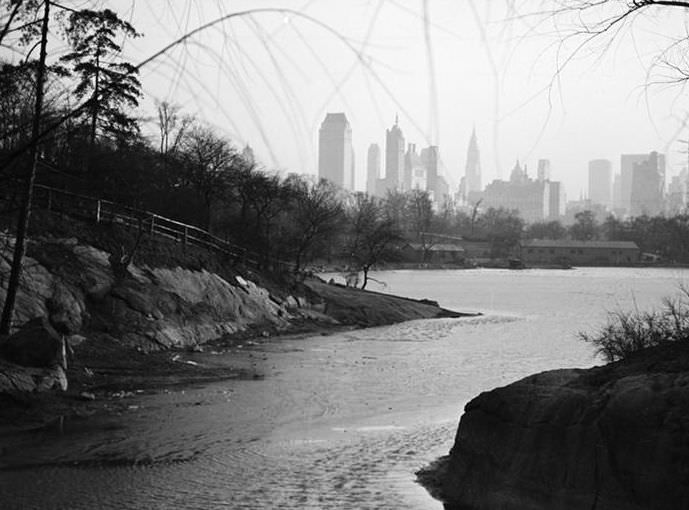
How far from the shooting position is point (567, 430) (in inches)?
334

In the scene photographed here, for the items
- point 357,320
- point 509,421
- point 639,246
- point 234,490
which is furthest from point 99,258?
point 639,246

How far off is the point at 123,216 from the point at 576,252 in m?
146

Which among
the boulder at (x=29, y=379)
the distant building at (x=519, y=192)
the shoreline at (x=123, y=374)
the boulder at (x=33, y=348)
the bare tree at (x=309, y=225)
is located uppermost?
the bare tree at (x=309, y=225)

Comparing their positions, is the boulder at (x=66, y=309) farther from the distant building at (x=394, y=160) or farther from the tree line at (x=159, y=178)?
the distant building at (x=394, y=160)

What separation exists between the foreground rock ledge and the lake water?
37.6 inches

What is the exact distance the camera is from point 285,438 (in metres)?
14.5

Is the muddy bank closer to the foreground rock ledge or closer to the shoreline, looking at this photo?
the shoreline

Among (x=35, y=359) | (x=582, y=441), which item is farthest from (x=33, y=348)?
(x=582, y=441)

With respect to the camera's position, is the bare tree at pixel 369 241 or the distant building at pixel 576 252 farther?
the distant building at pixel 576 252

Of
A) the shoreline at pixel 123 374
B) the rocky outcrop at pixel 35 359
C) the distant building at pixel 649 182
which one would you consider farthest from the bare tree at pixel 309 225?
the distant building at pixel 649 182

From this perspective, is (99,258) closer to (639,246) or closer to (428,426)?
(428,426)

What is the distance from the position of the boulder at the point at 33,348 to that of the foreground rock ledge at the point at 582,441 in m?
10.7

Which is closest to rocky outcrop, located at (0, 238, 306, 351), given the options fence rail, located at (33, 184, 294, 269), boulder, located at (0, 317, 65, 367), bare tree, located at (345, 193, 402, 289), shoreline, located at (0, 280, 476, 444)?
shoreline, located at (0, 280, 476, 444)

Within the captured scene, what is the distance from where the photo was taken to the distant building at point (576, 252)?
15985 centimetres
